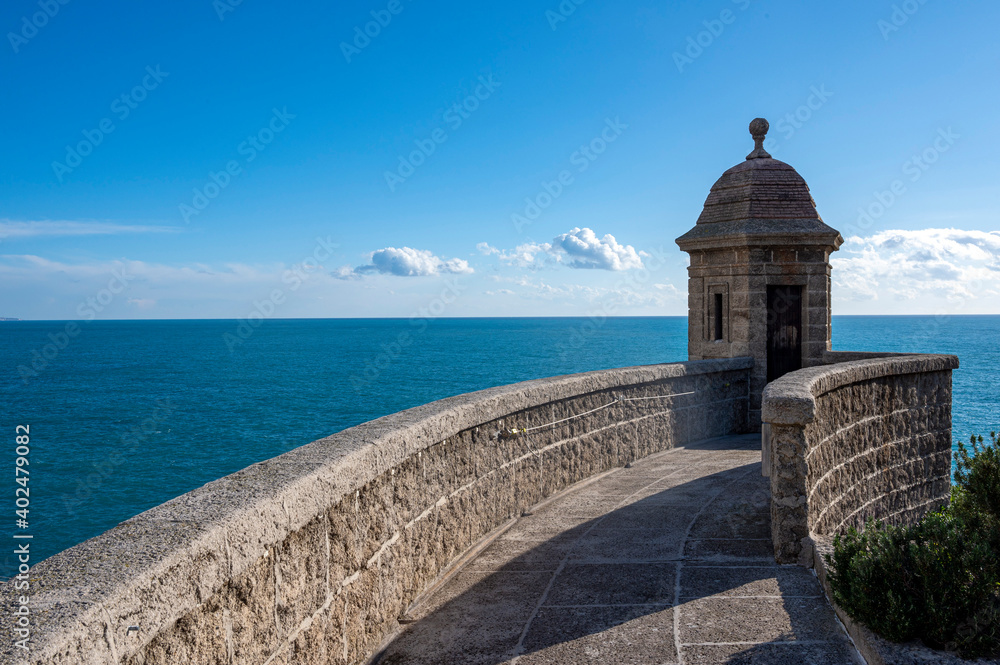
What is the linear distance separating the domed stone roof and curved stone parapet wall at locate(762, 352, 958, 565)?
2.69 m

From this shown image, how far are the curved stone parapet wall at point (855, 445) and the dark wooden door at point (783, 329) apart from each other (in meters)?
2.31

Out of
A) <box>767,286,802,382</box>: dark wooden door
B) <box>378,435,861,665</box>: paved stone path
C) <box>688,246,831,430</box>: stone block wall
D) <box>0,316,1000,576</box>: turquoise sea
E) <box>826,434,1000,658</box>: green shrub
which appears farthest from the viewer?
<box>0,316,1000,576</box>: turquoise sea

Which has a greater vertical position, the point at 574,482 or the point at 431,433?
the point at 431,433

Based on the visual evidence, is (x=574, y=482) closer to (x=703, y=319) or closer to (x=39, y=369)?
(x=703, y=319)

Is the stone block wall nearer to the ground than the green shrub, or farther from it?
farther from it

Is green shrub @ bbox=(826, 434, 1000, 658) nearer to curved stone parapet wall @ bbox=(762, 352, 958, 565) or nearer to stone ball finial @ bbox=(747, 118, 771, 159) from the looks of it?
curved stone parapet wall @ bbox=(762, 352, 958, 565)

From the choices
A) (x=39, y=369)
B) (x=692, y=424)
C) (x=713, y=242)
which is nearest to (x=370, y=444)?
(x=692, y=424)

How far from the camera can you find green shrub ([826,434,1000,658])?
10.6 ft

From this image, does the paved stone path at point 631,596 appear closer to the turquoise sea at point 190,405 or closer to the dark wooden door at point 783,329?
the dark wooden door at point 783,329

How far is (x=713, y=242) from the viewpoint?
1084cm

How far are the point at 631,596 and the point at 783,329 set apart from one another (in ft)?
25.8

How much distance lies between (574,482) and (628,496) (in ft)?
1.83

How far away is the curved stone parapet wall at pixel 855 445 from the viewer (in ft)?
15.9

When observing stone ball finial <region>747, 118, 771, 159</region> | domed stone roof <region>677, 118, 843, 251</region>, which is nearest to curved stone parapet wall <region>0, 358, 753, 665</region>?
domed stone roof <region>677, 118, 843, 251</region>
